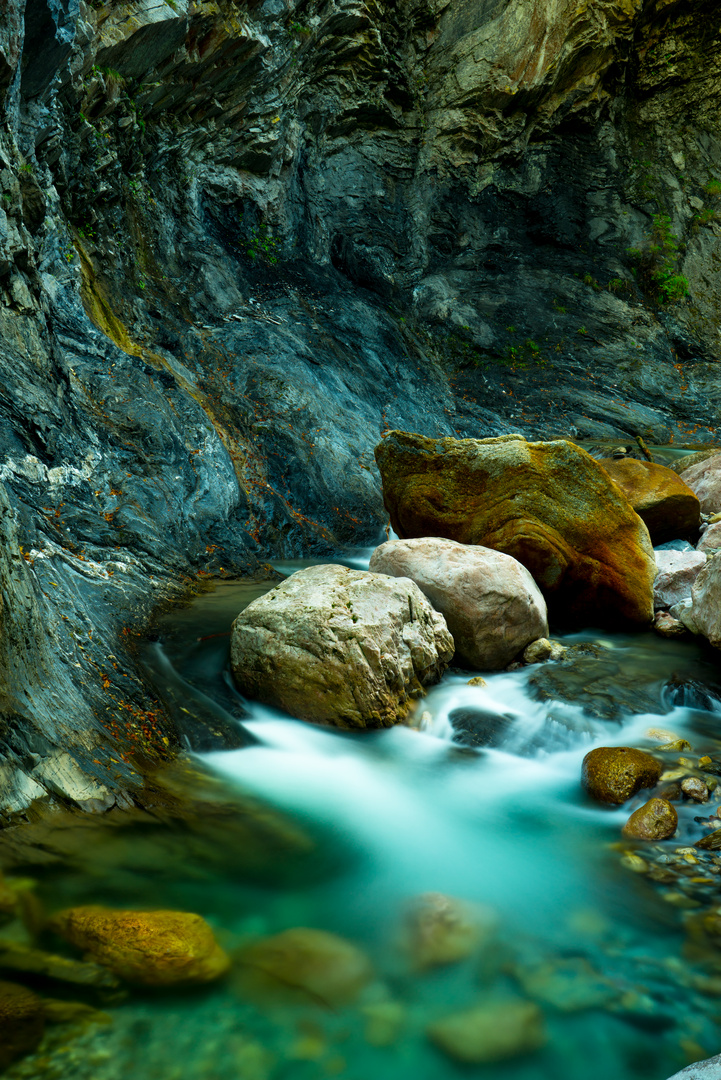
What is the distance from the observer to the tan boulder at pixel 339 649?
4.48m

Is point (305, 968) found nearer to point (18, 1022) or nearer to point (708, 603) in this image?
point (18, 1022)

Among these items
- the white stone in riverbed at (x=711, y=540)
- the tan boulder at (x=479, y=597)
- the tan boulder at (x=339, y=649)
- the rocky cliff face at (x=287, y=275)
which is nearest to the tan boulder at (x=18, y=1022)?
the rocky cliff face at (x=287, y=275)

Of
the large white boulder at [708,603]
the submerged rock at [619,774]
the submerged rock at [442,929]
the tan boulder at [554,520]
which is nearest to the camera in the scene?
the submerged rock at [442,929]

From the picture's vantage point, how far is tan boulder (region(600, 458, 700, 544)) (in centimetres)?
793

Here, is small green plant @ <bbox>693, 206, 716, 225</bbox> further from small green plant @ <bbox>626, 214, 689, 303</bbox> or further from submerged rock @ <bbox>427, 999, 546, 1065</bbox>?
submerged rock @ <bbox>427, 999, 546, 1065</bbox>

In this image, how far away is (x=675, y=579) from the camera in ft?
21.8

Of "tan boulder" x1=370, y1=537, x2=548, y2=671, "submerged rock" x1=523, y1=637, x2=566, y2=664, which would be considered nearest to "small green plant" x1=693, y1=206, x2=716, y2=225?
"tan boulder" x1=370, y1=537, x2=548, y2=671

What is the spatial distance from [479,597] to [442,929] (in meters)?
3.01

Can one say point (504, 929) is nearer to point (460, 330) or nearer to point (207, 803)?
point (207, 803)

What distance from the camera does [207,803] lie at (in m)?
3.38

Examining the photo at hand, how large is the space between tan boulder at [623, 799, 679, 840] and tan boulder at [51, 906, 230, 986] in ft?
7.19

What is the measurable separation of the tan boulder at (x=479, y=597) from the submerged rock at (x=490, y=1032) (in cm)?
329

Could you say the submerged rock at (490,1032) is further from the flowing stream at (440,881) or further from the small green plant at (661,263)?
the small green plant at (661,263)

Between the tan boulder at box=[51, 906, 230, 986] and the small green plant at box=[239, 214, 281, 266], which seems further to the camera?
the small green plant at box=[239, 214, 281, 266]
